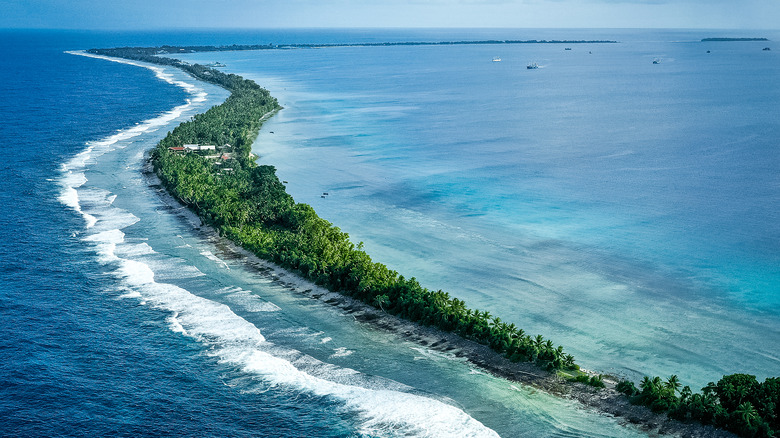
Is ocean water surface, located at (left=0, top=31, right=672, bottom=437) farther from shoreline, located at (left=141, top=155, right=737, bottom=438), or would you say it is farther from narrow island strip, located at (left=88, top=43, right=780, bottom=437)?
narrow island strip, located at (left=88, top=43, right=780, bottom=437)

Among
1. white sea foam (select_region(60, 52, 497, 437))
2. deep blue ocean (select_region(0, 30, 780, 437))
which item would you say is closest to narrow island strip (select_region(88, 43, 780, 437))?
deep blue ocean (select_region(0, 30, 780, 437))

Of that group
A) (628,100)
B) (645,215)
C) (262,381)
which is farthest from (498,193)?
(628,100)

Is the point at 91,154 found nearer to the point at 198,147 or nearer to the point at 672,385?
the point at 198,147

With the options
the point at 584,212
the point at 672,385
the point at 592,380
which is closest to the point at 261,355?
the point at 592,380

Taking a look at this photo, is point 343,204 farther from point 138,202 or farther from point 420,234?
point 138,202

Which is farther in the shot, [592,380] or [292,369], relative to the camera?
[292,369]

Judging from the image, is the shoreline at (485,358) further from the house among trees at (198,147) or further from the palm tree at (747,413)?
the house among trees at (198,147)

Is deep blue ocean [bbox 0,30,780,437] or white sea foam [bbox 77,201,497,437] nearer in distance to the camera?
white sea foam [bbox 77,201,497,437]
